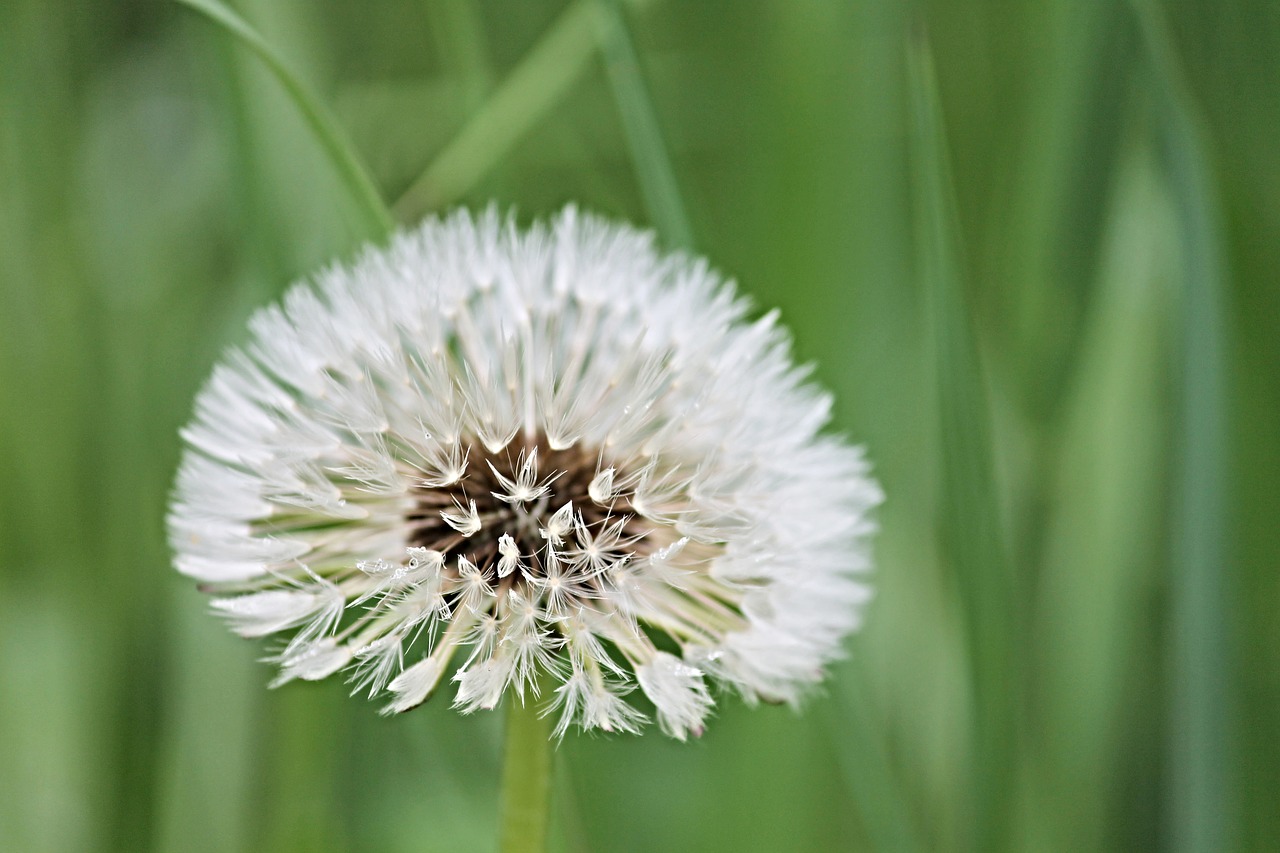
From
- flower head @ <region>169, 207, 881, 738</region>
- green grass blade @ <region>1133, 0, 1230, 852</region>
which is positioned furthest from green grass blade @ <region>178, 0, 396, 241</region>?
green grass blade @ <region>1133, 0, 1230, 852</region>

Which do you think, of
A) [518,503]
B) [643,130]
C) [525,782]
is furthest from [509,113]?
[525,782]

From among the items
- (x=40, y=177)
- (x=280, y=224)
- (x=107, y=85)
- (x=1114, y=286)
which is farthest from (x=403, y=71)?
(x=1114, y=286)

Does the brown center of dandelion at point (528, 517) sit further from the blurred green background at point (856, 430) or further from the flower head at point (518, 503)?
the blurred green background at point (856, 430)

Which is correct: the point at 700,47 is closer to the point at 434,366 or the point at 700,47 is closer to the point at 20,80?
the point at 20,80

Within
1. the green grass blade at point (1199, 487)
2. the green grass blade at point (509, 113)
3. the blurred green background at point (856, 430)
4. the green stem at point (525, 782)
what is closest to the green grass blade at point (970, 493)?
the blurred green background at point (856, 430)

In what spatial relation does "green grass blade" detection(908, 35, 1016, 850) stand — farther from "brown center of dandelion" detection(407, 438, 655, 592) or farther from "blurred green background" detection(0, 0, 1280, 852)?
"brown center of dandelion" detection(407, 438, 655, 592)
